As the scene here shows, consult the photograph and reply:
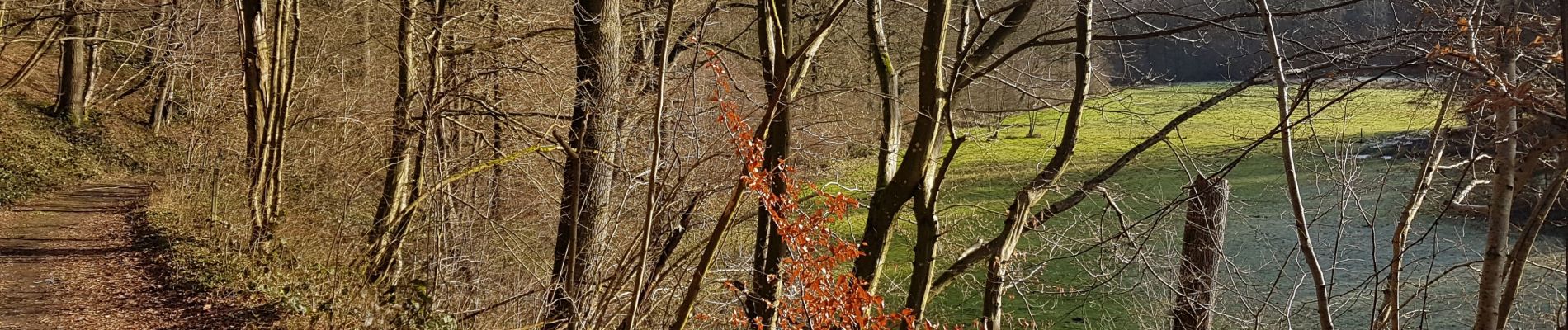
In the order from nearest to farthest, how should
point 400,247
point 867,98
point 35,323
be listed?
point 35,323 < point 400,247 < point 867,98

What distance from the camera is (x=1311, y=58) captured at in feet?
17.1

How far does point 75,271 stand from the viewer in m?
8.68

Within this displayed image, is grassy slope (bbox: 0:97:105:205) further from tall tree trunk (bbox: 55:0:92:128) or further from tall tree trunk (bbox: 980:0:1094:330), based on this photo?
tall tree trunk (bbox: 980:0:1094:330)

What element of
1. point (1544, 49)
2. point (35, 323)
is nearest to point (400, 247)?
point (35, 323)

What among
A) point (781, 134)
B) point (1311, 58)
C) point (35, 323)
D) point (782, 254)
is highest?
point (1311, 58)

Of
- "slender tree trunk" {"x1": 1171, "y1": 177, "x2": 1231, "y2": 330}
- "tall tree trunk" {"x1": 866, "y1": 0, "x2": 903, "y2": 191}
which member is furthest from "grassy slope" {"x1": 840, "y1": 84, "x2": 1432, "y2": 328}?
"tall tree trunk" {"x1": 866, "y1": 0, "x2": 903, "y2": 191}

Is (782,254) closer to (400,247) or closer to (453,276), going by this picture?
(453,276)

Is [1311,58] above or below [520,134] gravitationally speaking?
above

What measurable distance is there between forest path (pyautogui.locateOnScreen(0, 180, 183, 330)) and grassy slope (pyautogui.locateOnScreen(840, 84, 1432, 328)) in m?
6.02

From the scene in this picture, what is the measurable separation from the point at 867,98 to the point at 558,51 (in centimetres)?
363

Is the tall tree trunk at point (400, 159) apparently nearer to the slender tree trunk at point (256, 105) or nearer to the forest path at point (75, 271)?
the slender tree trunk at point (256, 105)

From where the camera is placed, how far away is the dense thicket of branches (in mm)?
4125

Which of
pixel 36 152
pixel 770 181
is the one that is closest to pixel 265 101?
pixel 770 181

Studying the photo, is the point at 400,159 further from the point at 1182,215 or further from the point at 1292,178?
the point at 1292,178
